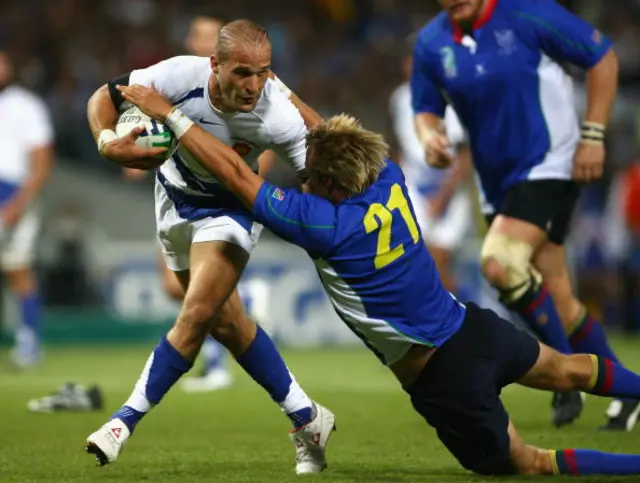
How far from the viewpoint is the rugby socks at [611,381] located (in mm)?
5324

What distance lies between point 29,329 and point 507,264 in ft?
19.5

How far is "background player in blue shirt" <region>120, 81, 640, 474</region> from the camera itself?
4996mm

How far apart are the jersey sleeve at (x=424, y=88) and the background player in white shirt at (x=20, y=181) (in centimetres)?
515

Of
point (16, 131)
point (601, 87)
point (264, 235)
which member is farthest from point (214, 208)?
point (264, 235)

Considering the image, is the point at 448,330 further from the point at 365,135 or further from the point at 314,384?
the point at 314,384

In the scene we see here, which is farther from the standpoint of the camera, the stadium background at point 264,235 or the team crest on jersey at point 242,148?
the stadium background at point 264,235

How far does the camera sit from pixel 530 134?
23.0 ft

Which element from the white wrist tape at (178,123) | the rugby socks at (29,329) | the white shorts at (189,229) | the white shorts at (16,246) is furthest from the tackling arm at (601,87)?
the white shorts at (16,246)

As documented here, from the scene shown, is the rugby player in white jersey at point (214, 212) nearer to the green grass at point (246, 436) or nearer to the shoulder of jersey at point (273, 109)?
the shoulder of jersey at point (273, 109)

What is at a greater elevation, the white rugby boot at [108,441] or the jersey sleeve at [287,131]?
the jersey sleeve at [287,131]

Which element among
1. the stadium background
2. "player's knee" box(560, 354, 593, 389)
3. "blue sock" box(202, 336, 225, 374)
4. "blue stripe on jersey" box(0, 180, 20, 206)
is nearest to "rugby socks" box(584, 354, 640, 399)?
"player's knee" box(560, 354, 593, 389)

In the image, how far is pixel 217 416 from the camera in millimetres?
7789

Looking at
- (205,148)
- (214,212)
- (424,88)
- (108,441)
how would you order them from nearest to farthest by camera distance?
1. (205,148)
2. (108,441)
3. (214,212)
4. (424,88)

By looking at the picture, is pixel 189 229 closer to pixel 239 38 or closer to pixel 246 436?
pixel 239 38
